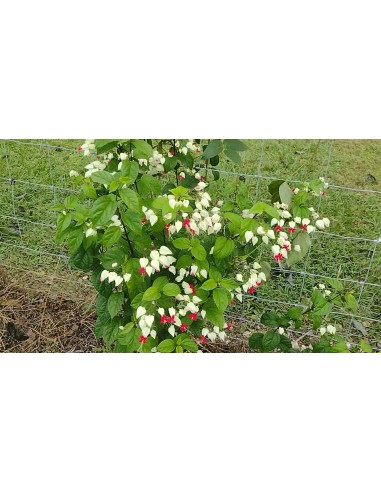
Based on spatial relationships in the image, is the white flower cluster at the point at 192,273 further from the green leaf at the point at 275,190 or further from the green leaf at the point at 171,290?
the green leaf at the point at 275,190

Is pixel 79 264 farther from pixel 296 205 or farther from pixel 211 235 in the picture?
pixel 296 205

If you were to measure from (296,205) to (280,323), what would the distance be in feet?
1.37

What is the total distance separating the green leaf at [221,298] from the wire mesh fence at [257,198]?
78 cm

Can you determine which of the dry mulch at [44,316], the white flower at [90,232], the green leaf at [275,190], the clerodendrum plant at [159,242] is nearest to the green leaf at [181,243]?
the clerodendrum plant at [159,242]

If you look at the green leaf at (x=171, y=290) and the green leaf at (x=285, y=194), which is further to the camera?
the green leaf at (x=285, y=194)

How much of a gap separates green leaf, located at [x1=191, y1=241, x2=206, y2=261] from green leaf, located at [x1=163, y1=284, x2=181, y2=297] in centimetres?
10

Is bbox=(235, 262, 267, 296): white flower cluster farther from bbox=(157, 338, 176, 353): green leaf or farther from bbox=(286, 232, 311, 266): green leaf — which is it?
bbox=(157, 338, 176, 353): green leaf

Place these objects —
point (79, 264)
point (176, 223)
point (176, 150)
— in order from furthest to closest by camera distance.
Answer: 1. point (176, 150)
2. point (79, 264)
3. point (176, 223)

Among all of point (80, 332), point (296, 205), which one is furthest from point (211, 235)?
point (80, 332)

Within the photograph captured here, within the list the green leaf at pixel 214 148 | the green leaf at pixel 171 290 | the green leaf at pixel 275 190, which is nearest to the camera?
the green leaf at pixel 171 290

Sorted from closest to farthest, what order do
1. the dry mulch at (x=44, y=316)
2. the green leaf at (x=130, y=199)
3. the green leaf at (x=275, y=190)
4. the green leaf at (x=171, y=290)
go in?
1. the green leaf at (x=130, y=199)
2. the green leaf at (x=171, y=290)
3. the green leaf at (x=275, y=190)
4. the dry mulch at (x=44, y=316)

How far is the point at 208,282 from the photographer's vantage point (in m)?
1.30

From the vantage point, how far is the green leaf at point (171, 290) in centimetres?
124

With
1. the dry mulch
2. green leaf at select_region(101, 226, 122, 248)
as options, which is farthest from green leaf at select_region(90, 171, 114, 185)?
the dry mulch
